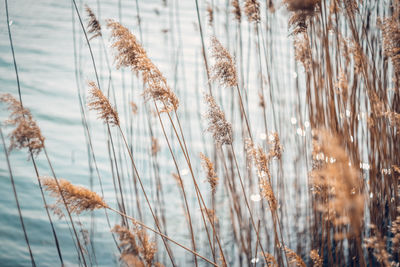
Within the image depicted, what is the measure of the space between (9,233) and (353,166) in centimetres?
238

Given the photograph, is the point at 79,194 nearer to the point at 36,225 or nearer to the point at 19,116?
the point at 19,116

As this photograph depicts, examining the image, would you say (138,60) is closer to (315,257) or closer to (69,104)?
(315,257)

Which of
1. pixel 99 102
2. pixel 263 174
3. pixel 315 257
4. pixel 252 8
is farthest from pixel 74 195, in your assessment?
pixel 252 8

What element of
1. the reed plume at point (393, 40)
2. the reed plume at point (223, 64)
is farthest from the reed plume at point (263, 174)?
the reed plume at point (393, 40)

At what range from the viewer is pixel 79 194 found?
890mm

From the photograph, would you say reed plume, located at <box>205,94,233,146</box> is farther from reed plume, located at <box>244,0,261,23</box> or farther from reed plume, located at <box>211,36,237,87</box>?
reed plume, located at <box>244,0,261,23</box>

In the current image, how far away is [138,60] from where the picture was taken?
39.9 inches

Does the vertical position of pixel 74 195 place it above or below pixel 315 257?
above

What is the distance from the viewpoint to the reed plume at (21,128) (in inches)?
40.5

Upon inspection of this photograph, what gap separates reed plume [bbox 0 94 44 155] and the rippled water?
0.45 meters

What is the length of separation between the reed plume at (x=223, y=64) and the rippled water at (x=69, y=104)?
20 centimetres

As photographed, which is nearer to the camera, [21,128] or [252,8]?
[21,128]

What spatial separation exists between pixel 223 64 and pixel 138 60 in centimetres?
31

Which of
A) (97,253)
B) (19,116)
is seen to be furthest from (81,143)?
(19,116)
